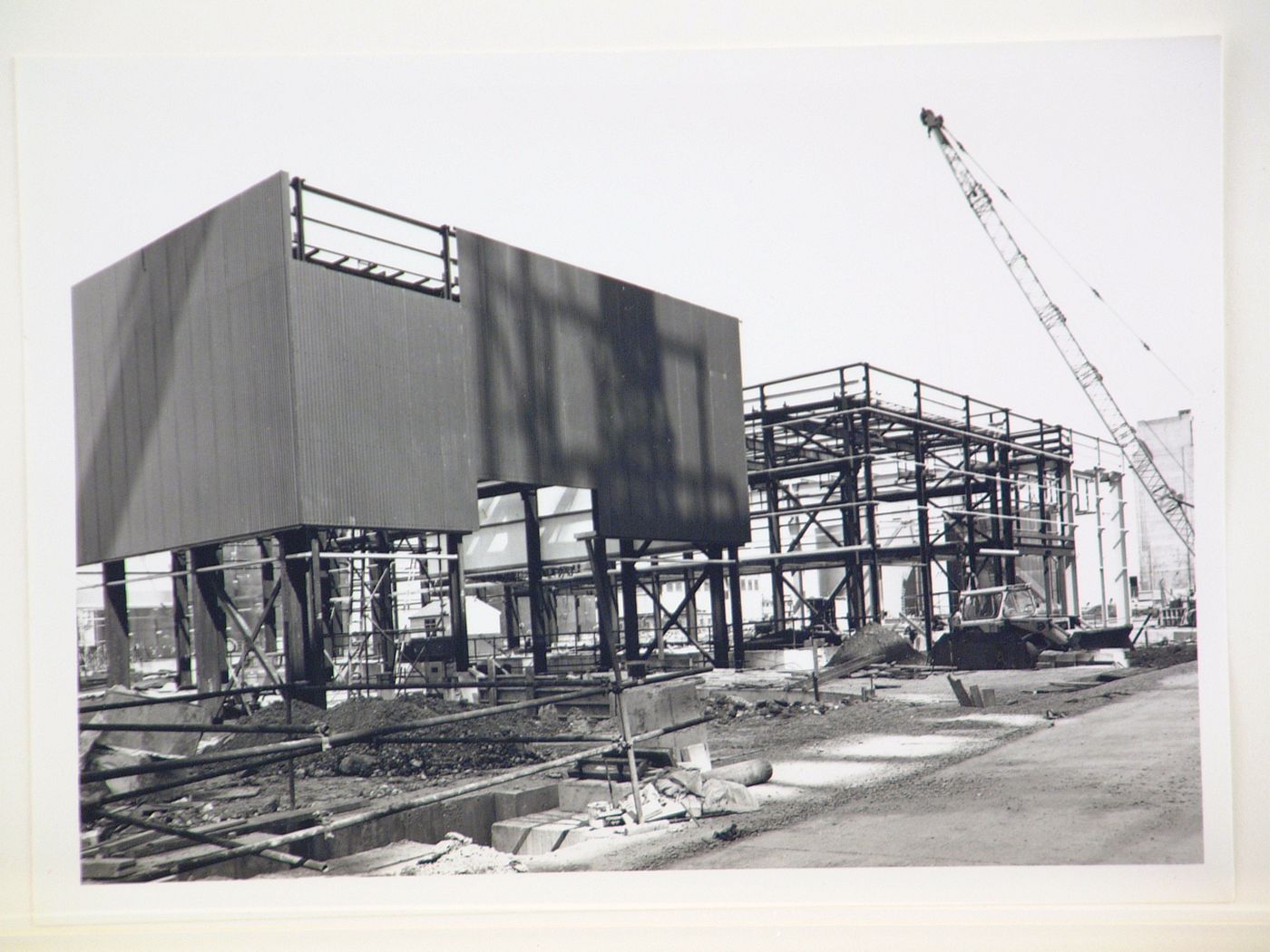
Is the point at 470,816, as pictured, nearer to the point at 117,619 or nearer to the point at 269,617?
the point at 269,617

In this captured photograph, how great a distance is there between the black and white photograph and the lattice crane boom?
5 cm

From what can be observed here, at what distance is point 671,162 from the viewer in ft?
29.8

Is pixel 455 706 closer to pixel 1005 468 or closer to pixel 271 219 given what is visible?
pixel 271 219

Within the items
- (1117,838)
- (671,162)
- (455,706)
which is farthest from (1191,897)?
(455,706)

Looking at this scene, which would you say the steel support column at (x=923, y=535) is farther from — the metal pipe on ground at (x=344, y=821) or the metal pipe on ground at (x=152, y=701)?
the metal pipe on ground at (x=152, y=701)

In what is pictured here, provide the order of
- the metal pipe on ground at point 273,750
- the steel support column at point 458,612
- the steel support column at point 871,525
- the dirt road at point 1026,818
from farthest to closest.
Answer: the steel support column at point 871,525 → the steel support column at point 458,612 → the dirt road at point 1026,818 → the metal pipe on ground at point 273,750

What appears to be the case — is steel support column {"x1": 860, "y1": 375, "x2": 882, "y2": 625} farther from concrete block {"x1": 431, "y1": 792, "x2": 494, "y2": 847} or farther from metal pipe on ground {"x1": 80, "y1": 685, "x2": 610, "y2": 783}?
metal pipe on ground {"x1": 80, "y1": 685, "x2": 610, "y2": 783}

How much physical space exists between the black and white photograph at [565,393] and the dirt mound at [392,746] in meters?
0.05

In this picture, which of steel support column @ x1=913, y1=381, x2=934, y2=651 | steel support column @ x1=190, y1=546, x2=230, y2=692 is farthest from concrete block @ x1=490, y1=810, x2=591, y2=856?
steel support column @ x1=913, y1=381, x2=934, y2=651

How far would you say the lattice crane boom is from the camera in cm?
865

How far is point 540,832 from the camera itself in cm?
866

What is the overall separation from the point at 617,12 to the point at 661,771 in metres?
6.05

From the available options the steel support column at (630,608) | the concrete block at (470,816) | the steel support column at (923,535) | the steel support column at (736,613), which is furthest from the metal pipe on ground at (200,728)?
the steel support column at (923,535)

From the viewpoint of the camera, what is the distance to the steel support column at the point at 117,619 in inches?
486
